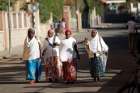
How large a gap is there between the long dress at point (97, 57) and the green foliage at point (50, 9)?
3240 cm

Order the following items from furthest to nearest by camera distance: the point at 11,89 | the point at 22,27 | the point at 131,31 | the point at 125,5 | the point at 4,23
Answer: the point at 125,5 < the point at 22,27 < the point at 4,23 < the point at 131,31 < the point at 11,89

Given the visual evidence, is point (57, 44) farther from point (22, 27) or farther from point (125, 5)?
point (125, 5)

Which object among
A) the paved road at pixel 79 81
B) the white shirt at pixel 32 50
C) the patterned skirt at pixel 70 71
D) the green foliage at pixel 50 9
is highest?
the green foliage at pixel 50 9

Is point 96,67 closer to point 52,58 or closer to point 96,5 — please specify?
point 52,58

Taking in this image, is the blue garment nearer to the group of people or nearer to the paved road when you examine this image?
the group of people

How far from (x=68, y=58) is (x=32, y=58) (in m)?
1.21

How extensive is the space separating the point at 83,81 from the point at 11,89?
2.83 meters

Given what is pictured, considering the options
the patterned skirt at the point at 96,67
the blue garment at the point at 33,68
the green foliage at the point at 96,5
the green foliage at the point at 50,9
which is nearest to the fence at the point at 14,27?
the green foliage at the point at 50,9

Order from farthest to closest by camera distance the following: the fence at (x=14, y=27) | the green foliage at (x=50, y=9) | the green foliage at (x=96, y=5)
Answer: the green foliage at (x=96, y=5) → the green foliage at (x=50, y=9) → the fence at (x=14, y=27)

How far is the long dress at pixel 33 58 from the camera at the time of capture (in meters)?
21.7

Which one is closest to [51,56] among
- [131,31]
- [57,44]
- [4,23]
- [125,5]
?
[57,44]

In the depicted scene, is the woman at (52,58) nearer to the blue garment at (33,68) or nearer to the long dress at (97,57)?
the blue garment at (33,68)

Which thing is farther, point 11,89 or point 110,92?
point 11,89

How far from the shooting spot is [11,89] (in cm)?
2027
